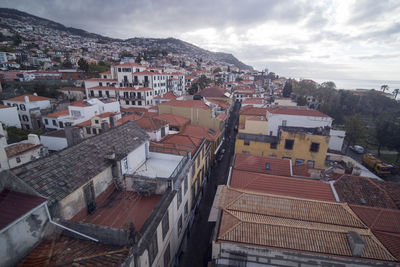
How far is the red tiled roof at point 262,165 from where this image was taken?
1934cm

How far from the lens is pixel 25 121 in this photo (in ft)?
130

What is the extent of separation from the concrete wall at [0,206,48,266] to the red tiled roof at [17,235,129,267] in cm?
29

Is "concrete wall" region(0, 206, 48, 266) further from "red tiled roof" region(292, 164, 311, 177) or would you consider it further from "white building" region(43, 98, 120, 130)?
"white building" region(43, 98, 120, 130)

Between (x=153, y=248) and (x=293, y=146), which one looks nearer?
(x=153, y=248)

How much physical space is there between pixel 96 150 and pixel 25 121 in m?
39.8

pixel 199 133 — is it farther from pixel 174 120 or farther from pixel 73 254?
pixel 73 254

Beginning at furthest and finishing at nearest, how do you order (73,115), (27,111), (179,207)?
(27,111)
(73,115)
(179,207)

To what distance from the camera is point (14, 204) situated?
742 centimetres

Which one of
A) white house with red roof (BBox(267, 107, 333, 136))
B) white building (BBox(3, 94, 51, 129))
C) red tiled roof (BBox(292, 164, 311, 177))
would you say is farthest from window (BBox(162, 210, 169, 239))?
white building (BBox(3, 94, 51, 129))

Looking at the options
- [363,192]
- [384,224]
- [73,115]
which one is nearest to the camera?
[384,224]

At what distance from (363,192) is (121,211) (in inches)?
711

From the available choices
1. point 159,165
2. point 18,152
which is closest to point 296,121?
point 159,165

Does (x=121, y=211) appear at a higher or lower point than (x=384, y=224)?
higher

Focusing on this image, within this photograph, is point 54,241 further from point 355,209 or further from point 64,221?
point 355,209
